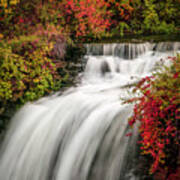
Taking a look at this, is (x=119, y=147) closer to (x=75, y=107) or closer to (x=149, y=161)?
(x=149, y=161)

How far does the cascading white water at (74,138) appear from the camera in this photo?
3678mm

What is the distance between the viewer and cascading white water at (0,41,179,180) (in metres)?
3.68

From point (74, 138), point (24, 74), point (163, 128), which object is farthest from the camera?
point (24, 74)

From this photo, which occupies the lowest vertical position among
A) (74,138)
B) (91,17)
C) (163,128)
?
(74,138)

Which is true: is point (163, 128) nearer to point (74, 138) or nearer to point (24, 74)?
point (74, 138)

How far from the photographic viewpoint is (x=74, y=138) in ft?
14.1

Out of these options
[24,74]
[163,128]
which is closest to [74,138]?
[163,128]

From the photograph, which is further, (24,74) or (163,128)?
(24,74)

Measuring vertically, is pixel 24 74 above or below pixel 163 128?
above

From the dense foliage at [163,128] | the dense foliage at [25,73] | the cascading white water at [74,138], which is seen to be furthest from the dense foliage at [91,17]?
the dense foliage at [163,128]

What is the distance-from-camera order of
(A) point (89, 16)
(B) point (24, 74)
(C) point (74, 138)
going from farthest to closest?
1. (A) point (89, 16)
2. (B) point (24, 74)
3. (C) point (74, 138)

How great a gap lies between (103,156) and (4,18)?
5517mm

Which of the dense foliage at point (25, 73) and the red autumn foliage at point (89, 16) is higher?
the red autumn foliage at point (89, 16)

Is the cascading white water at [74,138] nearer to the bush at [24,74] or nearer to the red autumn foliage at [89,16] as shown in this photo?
the bush at [24,74]
